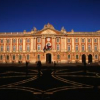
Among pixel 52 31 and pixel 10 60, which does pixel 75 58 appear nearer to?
pixel 52 31

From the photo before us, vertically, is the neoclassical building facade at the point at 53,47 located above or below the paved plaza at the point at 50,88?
above

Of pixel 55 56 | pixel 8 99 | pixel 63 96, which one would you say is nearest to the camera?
Result: pixel 8 99

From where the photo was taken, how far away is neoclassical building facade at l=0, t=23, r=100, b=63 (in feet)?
160

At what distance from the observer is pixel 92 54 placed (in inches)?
1919

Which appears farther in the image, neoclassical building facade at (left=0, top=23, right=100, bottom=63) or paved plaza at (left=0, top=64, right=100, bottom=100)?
neoclassical building facade at (left=0, top=23, right=100, bottom=63)

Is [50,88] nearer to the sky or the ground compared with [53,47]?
nearer to the ground

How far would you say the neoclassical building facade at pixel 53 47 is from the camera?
160ft

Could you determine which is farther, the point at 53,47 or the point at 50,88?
the point at 53,47

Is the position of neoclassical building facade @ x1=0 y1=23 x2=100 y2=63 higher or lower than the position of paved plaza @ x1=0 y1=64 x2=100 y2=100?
higher

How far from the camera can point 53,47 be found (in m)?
48.8

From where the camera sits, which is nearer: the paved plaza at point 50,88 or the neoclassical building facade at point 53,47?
the paved plaza at point 50,88

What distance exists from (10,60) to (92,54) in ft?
119

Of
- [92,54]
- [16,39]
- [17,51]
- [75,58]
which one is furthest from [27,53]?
[92,54]

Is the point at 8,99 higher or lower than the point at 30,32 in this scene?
lower
